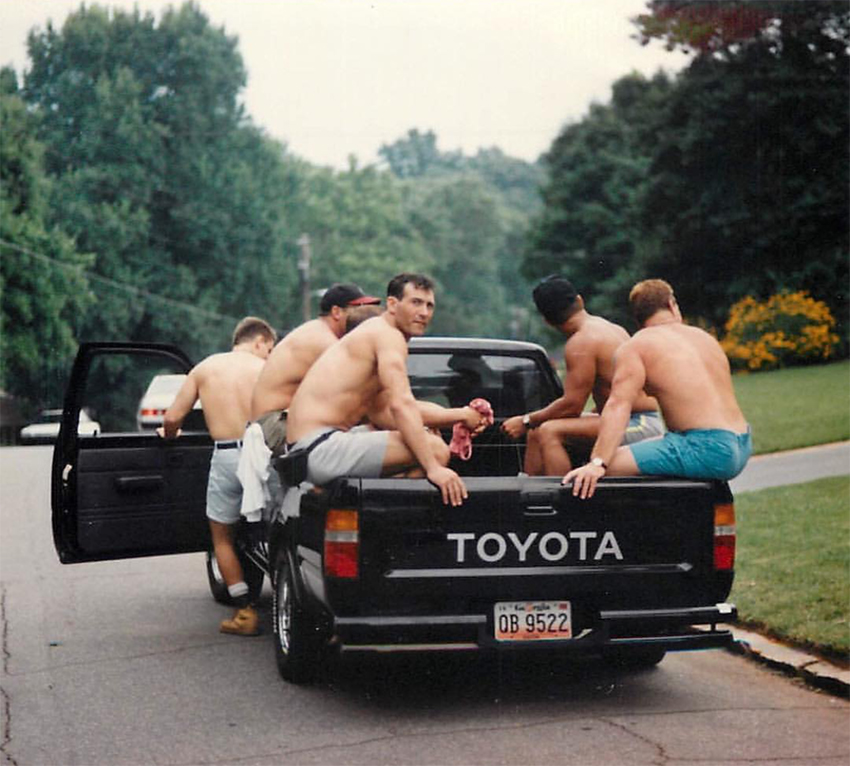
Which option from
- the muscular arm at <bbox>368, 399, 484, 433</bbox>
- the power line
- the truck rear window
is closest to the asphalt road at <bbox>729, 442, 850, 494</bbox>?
the truck rear window

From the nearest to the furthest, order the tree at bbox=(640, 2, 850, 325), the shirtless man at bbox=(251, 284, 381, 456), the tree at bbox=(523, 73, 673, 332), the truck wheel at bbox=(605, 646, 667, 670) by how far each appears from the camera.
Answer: the truck wheel at bbox=(605, 646, 667, 670)
the shirtless man at bbox=(251, 284, 381, 456)
the tree at bbox=(640, 2, 850, 325)
the tree at bbox=(523, 73, 673, 332)

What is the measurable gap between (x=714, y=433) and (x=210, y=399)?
10.6 ft

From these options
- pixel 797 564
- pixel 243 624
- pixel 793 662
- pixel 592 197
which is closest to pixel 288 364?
pixel 243 624

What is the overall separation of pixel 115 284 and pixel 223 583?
2826cm

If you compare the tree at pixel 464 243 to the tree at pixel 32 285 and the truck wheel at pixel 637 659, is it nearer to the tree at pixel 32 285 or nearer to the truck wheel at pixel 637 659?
the tree at pixel 32 285

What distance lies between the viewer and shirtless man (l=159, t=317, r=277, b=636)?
26.1 feet

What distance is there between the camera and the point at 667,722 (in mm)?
5859

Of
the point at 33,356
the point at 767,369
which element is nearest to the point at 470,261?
the point at 767,369

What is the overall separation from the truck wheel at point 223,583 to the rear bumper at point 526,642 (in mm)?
2904

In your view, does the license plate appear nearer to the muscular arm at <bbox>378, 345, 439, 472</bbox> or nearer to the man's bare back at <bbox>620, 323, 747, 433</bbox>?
the muscular arm at <bbox>378, 345, 439, 472</bbox>

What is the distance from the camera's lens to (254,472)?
7.60 metres

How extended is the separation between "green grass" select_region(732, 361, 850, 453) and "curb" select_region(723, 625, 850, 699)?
9.55 metres

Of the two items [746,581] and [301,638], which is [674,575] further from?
[746,581]

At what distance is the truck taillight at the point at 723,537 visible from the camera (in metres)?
6.02
